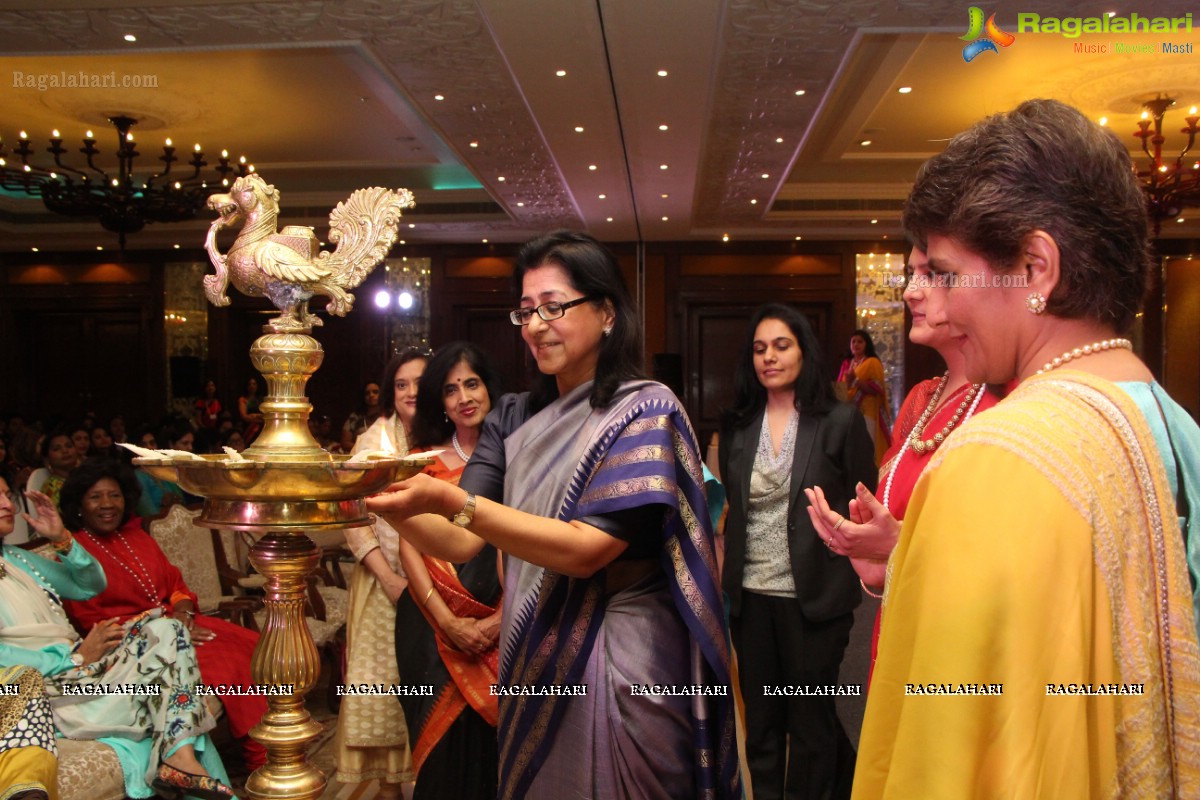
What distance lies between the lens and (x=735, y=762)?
5.45ft

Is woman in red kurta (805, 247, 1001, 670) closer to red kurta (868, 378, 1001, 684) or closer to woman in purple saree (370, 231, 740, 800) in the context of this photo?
red kurta (868, 378, 1001, 684)

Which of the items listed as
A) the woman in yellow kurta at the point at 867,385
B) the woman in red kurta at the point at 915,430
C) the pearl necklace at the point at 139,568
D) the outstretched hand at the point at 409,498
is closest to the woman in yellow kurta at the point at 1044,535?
the woman in red kurta at the point at 915,430

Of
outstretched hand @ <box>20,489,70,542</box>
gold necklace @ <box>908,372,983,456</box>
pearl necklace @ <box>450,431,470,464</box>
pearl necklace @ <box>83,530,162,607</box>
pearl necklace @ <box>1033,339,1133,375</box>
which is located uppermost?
pearl necklace @ <box>1033,339,1133,375</box>

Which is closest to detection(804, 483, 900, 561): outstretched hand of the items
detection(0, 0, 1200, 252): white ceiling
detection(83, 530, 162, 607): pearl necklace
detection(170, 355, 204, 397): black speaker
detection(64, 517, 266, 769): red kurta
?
detection(64, 517, 266, 769): red kurta

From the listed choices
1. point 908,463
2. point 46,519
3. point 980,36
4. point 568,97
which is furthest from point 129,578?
point 980,36

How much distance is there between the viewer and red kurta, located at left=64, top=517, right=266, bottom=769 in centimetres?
355

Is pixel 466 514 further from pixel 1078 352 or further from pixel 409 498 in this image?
pixel 1078 352

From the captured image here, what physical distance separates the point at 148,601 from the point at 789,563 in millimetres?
2482

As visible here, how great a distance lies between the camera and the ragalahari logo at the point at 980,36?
5.12m

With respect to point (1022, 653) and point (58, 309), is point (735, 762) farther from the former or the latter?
point (58, 309)

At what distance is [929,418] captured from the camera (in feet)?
5.46

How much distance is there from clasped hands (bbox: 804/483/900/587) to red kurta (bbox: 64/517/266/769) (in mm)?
2869

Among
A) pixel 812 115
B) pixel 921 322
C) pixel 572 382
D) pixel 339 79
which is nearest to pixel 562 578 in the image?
pixel 572 382

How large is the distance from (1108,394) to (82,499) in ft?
12.5
